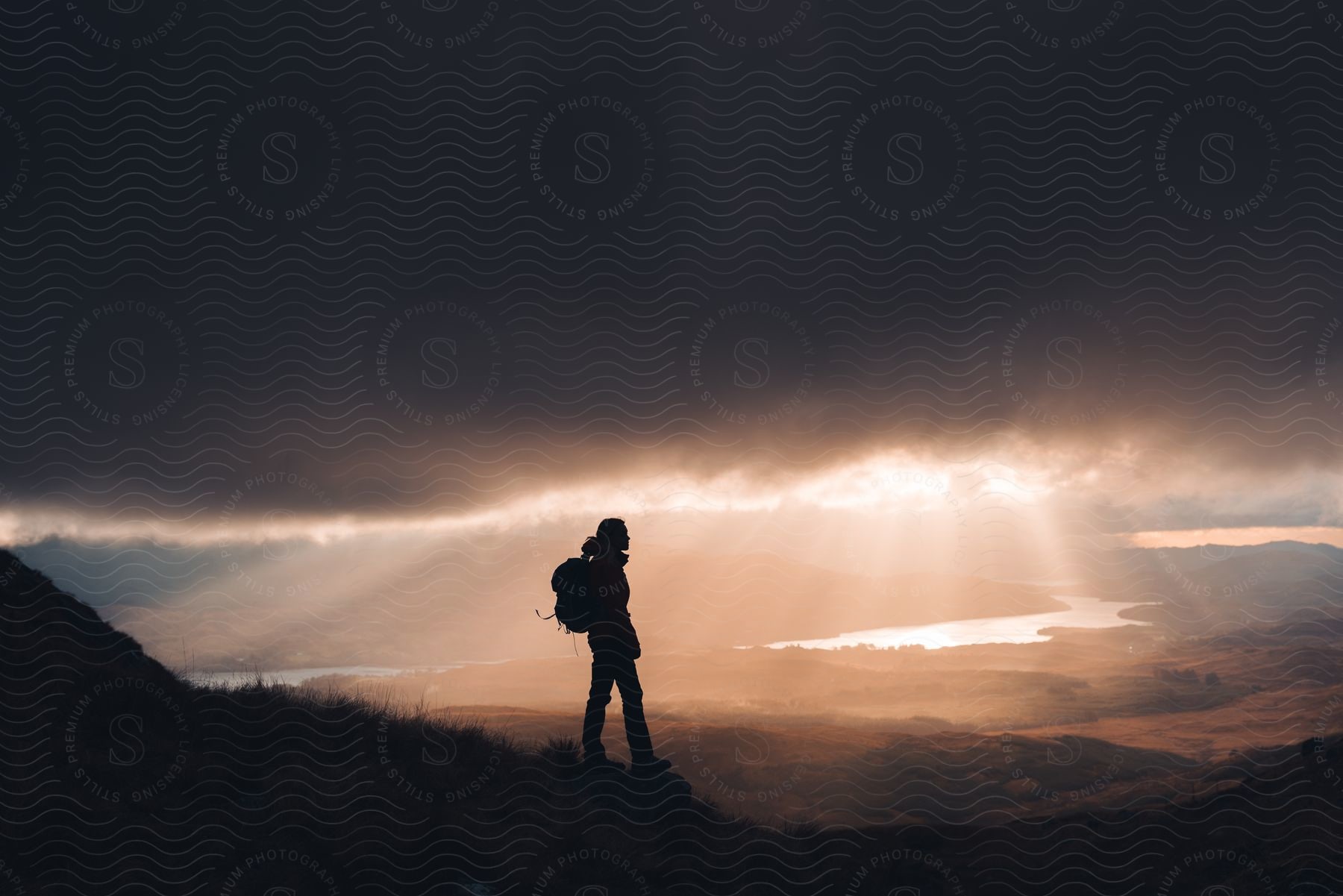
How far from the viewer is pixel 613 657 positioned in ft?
44.8

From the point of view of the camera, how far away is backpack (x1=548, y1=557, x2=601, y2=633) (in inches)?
538

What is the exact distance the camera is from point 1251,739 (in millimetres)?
18922

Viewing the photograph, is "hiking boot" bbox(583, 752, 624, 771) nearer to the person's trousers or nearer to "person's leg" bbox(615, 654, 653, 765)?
the person's trousers

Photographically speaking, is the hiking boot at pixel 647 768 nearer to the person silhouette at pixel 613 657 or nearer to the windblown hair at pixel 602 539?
the person silhouette at pixel 613 657

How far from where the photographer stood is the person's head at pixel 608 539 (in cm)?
1379

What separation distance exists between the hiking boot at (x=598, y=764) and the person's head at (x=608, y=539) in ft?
9.47

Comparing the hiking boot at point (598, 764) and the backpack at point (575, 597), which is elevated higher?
the backpack at point (575, 597)

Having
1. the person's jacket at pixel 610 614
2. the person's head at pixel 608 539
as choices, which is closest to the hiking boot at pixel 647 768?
the person's jacket at pixel 610 614

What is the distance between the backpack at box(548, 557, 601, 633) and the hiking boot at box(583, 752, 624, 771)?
1.83 metres

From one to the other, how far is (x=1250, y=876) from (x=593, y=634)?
1094cm

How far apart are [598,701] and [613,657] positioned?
730 millimetres

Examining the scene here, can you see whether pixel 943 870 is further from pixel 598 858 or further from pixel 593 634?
pixel 593 634

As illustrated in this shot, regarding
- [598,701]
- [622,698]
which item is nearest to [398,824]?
[598,701]

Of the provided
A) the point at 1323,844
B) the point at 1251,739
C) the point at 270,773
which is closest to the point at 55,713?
the point at 270,773
